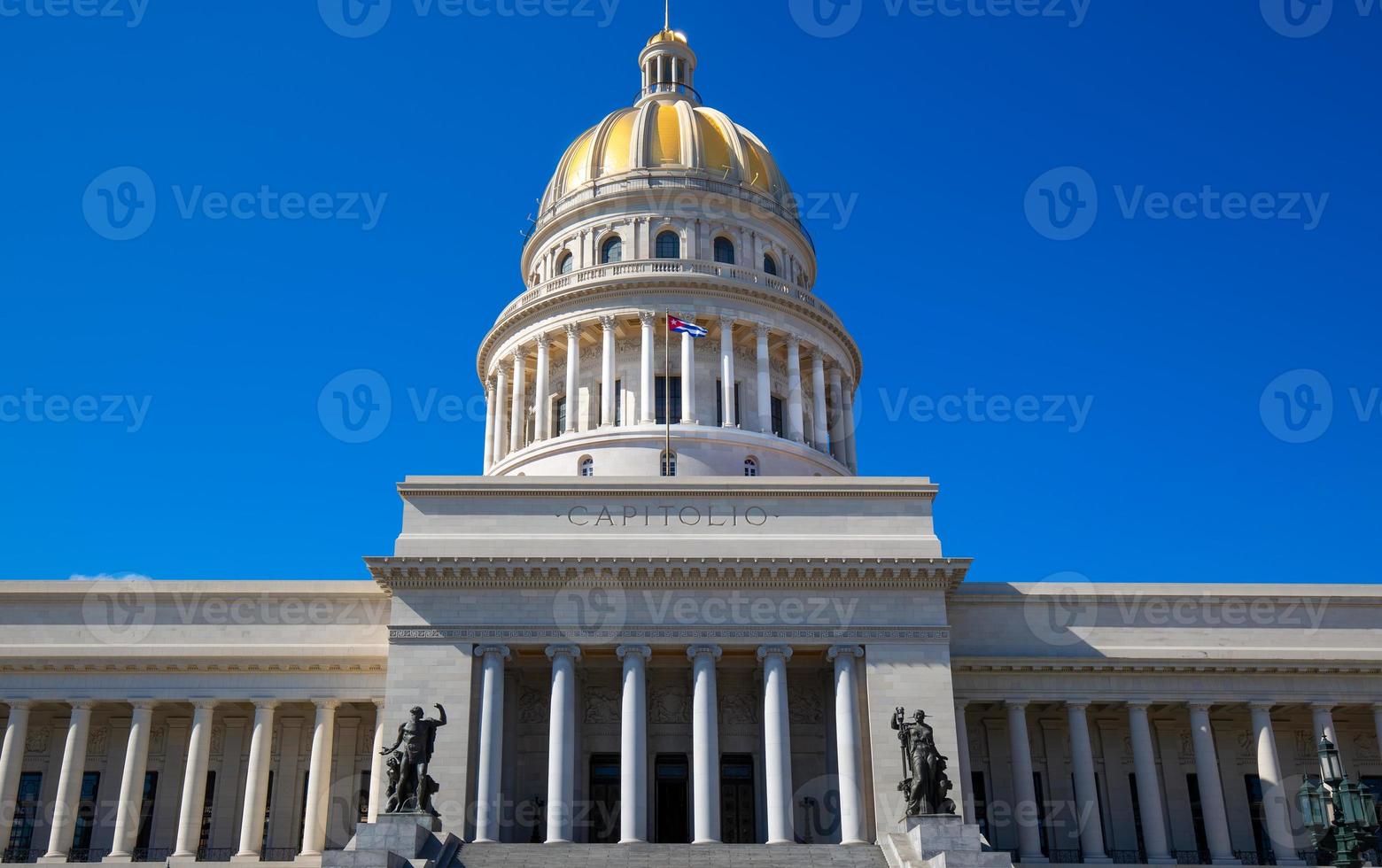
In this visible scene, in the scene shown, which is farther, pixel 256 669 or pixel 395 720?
pixel 256 669

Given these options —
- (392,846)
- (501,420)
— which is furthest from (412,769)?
(501,420)

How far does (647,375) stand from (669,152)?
1304 cm

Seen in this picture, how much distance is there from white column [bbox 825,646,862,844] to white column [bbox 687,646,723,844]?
3.55 metres

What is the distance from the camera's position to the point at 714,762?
36.8m

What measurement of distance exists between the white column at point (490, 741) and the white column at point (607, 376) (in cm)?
1755

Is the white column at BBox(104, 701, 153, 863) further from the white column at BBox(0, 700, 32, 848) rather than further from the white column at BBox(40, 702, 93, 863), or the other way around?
the white column at BBox(0, 700, 32, 848)

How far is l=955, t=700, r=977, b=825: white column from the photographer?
3803 cm

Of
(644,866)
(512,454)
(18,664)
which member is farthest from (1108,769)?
(18,664)

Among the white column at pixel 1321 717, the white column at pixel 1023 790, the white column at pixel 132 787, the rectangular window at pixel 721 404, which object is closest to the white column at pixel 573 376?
the rectangular window at pixel 721 404

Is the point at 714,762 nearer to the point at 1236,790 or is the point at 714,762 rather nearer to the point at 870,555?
the point at 870,555

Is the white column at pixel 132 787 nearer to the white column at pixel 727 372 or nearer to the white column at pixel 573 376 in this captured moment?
the white column at pixel 573 376

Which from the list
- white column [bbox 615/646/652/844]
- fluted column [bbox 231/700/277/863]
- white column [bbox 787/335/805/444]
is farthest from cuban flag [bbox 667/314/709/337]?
fluted column [bbox 231/700/277/863]

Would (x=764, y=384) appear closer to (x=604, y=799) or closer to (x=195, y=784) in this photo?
(x=604, y=799)

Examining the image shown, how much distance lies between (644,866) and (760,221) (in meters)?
35.9
